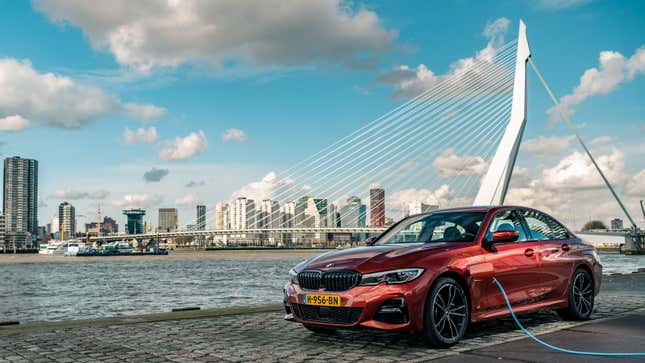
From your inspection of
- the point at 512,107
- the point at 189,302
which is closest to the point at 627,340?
the point at 189,302

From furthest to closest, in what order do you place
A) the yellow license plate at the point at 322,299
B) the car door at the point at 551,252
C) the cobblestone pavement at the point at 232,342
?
the car door at the point at 551,252, the yellow license plate at the point at 322,299, the cobblestone pavement at the point at 232,342

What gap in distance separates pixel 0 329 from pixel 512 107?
31937mm

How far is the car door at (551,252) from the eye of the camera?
7559 millimetres

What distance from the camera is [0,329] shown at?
7.96m

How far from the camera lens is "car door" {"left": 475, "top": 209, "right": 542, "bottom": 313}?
677 centimetres

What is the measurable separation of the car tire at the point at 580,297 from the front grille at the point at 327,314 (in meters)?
3.37

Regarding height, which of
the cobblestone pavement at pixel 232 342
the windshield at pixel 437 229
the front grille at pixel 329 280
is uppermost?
the windshield at pixel 437 229

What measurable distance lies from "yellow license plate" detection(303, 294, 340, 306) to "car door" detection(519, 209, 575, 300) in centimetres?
283

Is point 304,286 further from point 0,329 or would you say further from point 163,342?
point 0,329

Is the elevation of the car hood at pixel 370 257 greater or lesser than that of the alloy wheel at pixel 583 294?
greater

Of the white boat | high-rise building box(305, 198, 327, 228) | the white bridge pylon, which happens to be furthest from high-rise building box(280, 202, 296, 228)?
the white boat

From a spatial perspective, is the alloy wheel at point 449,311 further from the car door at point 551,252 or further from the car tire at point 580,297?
the car tire at point 580,297

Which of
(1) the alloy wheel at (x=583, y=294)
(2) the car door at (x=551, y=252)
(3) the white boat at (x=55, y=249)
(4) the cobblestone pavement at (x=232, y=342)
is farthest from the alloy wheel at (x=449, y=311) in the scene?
(3) the white boat at (x=55, y=249)

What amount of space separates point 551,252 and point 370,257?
2.78 m
